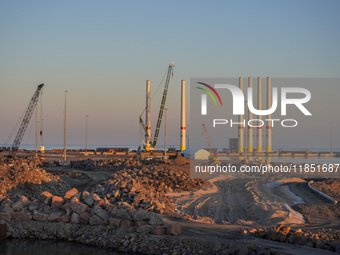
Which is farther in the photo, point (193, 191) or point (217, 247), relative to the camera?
point (193, 191)

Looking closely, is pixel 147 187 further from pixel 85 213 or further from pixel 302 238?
pixel 302 238

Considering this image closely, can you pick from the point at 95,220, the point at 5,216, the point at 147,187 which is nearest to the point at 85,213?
the point at 95,220

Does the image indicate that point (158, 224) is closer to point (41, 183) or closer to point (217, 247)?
point (217, 247)

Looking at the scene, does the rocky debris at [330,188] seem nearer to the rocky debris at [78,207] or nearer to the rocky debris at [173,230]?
the rocky debris at [173,230]

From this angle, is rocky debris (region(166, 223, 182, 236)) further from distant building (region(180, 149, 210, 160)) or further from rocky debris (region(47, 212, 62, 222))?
distant building (region(180, 149, 210, 160))

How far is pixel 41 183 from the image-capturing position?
1050 inches

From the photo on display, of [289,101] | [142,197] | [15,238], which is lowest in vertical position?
[15,238]

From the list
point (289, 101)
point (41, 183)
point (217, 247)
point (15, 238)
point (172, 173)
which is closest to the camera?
point (217, 247)

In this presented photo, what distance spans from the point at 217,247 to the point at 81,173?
27.6 m

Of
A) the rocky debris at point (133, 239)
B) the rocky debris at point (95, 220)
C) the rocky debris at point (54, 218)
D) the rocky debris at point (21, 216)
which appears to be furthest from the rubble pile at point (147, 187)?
the rocky debris at point (21, 216)

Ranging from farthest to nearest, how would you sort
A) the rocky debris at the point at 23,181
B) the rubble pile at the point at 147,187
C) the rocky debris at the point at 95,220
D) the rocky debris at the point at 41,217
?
the rocky debris at the point at 23,181 → the rubble pile at the point at 147,187 → the rocky debris at the point at 41,217 → the rocky debris at the point at 95,220

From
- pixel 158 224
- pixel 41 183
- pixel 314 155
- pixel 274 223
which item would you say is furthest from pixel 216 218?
pixel 314 155

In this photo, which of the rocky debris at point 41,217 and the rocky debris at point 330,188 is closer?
the rocky debris at point 41,217

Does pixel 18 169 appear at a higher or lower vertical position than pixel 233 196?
higher
